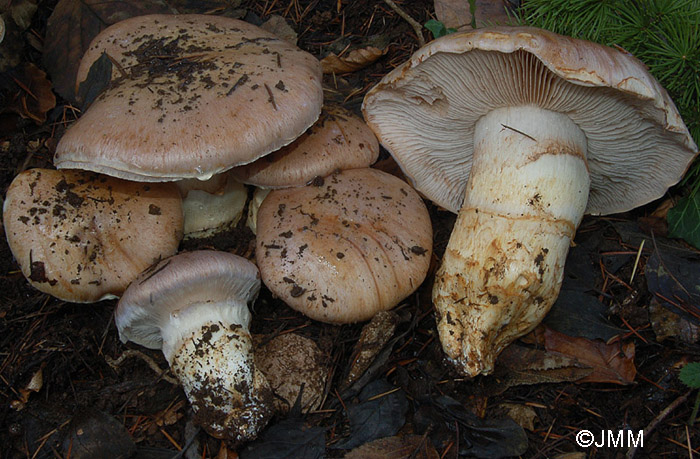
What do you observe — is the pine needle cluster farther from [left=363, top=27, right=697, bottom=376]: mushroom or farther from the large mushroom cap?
the large mushroom cap

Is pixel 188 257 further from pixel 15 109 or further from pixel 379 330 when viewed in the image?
pixel 15 109

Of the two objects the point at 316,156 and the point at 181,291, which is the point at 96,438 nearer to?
the point at 181,291

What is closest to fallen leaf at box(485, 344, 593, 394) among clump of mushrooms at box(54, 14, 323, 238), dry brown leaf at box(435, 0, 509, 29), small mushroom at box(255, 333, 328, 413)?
small mushroom at box(255, 333, 328, 413)

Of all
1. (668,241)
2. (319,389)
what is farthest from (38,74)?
(668,241)

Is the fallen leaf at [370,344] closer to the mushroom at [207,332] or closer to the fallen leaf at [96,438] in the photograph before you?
the mushroom at [207,332]

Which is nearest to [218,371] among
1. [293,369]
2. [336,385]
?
[293,369]

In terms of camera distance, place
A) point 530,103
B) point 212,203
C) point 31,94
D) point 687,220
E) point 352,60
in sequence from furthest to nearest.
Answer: point 352,60
point 31,94
point 212,203
point 687,220
point 530,103
